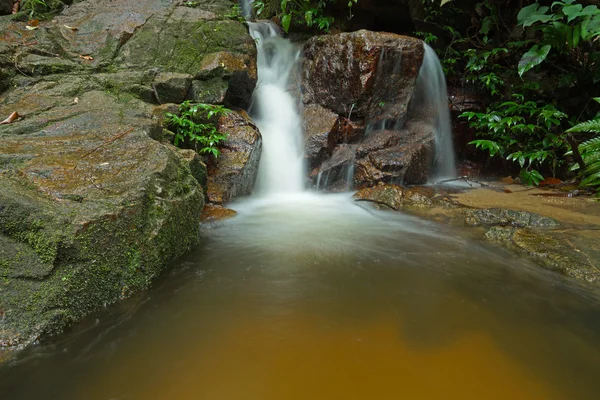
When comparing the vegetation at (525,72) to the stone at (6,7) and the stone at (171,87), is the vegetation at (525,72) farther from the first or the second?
the stone at (6,7)

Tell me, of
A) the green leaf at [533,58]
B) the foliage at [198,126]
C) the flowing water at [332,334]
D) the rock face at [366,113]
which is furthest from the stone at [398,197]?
the green leaf at [533,58]

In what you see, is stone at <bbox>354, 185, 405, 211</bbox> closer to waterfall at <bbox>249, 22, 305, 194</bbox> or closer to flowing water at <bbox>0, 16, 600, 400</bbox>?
waterfall at <bbox>249, 22, 305, 194</bbox>

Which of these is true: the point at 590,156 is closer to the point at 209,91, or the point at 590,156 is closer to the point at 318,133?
the point at 318,133

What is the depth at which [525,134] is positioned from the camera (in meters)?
6.39

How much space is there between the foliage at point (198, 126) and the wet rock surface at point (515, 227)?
2406 millimetres

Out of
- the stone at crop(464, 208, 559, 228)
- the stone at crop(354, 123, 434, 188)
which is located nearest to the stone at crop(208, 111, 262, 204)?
→ the stone at crop(354, 123, 434, 188)

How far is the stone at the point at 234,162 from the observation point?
15.5 feet

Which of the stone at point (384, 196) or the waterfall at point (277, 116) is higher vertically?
the waterfall at point (277, 116)

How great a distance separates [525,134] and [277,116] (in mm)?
4848

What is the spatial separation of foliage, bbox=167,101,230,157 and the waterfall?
123cm

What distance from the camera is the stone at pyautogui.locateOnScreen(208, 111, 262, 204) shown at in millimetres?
4711

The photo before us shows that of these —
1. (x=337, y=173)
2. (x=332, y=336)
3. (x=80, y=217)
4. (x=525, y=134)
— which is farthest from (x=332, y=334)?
(x=525, y=134)

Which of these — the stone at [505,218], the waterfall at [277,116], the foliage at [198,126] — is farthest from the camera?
the waterfall at [277,116]

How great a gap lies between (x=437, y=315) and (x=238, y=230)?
2.33 metres
